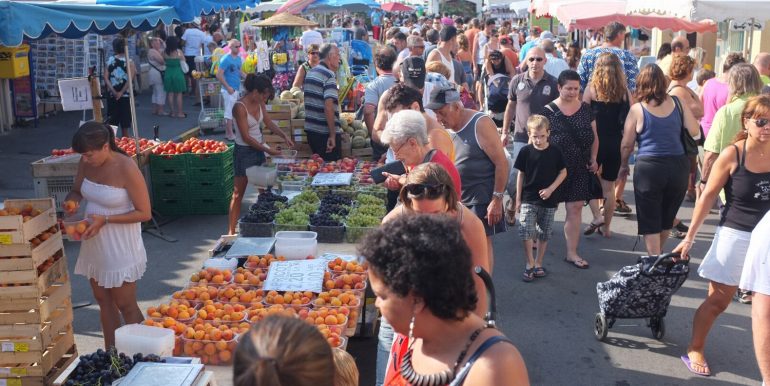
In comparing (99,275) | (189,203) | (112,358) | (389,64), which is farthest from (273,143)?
(112,358)

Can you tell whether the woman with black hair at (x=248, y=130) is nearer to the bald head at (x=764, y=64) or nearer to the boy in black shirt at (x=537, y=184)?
the boy in black shirt at (x=537, y=184)

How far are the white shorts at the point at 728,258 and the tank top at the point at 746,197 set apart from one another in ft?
0.20

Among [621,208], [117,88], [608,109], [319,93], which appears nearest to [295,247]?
[319,93]

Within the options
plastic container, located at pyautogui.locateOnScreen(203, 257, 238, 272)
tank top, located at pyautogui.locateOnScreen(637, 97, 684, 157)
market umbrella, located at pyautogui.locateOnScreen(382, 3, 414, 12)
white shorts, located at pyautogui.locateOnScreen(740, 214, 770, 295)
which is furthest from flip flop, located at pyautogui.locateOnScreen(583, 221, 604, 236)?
market umbrella, located at pyautogui.locateOnScreen(382, 3, 414, 12)

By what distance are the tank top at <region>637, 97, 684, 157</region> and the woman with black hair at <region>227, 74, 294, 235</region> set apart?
378cm

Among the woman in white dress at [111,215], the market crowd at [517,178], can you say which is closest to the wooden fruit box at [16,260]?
the woman in white dress at [111,215]

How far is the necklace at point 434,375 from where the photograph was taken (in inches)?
101

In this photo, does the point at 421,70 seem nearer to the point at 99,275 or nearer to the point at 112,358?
the point at 99,275

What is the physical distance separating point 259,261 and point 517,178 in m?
2.91

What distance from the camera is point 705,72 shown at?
10.0 metres

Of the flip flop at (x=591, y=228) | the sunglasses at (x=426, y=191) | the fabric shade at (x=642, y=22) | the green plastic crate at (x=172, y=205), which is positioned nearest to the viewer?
the sunglasses at (x=426, y=191)

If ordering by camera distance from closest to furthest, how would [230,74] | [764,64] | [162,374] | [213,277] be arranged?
[162,374] < [213,277] < [764,64] < [230,74]

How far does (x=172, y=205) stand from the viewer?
10000 millimetres

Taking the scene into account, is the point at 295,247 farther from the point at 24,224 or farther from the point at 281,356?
the point at 281,356
